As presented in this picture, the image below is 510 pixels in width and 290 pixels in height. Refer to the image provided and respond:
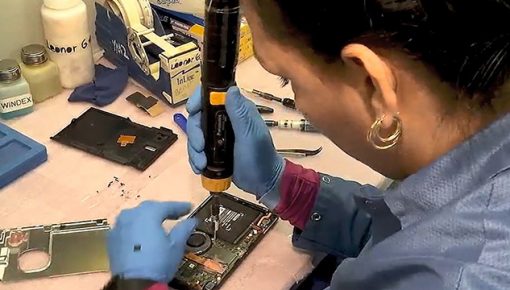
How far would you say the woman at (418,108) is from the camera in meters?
0.52

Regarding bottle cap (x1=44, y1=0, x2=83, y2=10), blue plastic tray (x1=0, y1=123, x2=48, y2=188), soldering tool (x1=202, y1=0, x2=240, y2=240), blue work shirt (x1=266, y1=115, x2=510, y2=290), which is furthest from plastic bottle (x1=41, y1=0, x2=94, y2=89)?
blue work shirt (x1=266, y1=115, x2=510, y2=290)

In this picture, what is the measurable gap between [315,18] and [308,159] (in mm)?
545

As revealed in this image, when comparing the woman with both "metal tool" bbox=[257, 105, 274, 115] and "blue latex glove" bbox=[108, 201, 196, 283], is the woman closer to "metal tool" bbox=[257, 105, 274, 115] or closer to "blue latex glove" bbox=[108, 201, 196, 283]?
"blue latex glove" bbox=[108, 201, 196, 283]

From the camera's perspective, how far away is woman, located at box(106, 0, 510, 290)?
0.52 metres

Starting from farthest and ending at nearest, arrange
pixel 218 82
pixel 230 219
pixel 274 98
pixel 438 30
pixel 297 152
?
1. pixel 274 98
2. pixel 297 152
3. pixel 230 219
4. pixel 218 82
5. pixel 438 30

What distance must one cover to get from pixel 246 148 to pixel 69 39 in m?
0.39

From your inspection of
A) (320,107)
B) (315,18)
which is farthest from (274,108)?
(315,18)

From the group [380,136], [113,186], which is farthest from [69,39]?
[380,136]

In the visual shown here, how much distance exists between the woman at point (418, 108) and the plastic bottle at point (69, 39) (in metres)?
0.58

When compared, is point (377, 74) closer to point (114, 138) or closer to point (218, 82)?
point (218, 82)

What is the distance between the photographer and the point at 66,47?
3.78 ft

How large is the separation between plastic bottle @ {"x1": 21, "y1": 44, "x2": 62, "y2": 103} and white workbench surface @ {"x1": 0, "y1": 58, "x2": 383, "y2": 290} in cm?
2

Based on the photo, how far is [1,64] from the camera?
1100mm

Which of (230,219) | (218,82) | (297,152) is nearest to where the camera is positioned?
(218,82)
